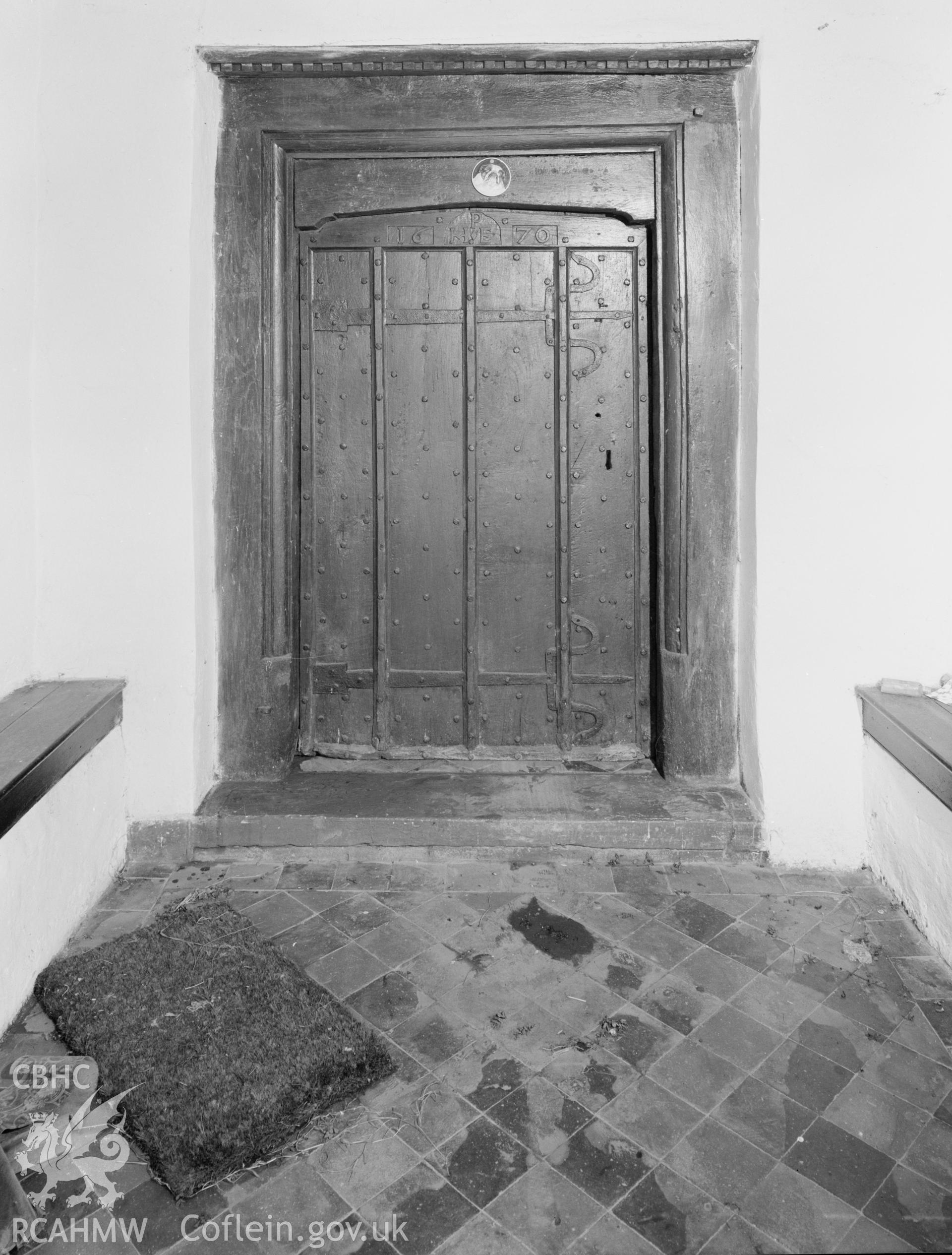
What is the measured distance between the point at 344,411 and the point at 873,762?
2268mm

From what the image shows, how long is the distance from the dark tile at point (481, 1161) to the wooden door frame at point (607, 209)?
5.51 feet

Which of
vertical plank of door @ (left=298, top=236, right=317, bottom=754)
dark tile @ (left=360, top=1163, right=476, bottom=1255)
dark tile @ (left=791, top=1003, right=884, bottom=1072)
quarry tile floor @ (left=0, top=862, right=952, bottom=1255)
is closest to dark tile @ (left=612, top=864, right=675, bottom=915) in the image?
quarry tile floor @ (left=0, top=862, right=952, bottom=1255)

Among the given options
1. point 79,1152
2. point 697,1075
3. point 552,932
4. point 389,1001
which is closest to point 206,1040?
point 79,1152

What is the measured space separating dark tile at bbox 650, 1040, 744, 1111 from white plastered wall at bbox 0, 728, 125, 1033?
158cm

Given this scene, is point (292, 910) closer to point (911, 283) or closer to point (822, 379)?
point (822, 379)

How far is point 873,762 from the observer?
110 inches

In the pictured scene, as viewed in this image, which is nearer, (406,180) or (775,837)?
(775,837)

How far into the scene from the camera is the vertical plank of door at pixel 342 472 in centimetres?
319

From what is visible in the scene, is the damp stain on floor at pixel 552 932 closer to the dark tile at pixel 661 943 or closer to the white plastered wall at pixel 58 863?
the dark tile at pixel 661 943

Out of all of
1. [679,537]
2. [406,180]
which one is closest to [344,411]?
[406,180]

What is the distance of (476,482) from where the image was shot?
322cm

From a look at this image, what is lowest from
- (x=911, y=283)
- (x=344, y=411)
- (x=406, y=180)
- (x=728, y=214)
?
(x=344, y=411)

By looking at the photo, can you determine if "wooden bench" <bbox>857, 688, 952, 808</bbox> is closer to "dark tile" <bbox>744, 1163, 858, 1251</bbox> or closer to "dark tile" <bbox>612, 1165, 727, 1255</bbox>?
"dark tile" <bbox>744, 1163, 858, 1251</bbox>

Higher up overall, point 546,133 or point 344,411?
point 546,133
